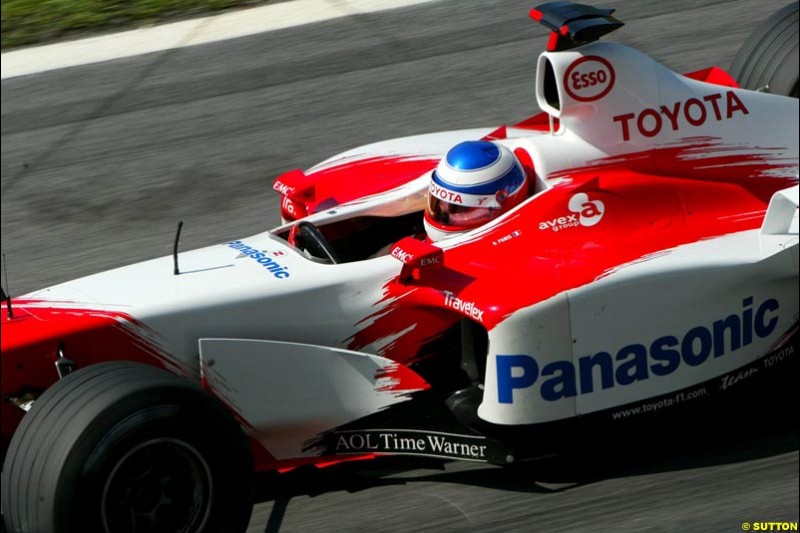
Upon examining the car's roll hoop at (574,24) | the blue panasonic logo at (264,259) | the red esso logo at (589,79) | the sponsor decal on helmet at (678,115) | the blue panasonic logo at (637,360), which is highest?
the car's roll hoop at (574,24)

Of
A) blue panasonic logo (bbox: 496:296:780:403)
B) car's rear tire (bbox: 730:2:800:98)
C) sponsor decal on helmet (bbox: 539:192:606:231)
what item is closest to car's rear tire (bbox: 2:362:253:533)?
blue panasonic logo (bbox: 496:296:780:403)

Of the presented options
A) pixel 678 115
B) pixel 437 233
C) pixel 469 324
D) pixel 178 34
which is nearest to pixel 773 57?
pixel 678 115

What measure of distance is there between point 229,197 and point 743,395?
3.91 meters

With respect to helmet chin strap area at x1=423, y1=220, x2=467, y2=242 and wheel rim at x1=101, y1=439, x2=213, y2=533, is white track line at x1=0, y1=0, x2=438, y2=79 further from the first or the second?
wheel rim at x1=101, y1=439, x2=213, y2=533

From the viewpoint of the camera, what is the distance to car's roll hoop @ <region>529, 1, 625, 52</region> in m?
5.55

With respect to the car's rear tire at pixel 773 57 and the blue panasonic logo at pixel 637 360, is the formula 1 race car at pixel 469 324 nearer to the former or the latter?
the blue panasonic logo at pixel 637 360

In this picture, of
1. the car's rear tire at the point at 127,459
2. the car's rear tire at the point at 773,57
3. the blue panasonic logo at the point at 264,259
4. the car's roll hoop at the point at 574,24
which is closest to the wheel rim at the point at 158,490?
the car's rear tire at the point at 127,459

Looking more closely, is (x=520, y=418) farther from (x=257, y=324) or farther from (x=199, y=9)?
(x=199, y=9)

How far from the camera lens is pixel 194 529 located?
15.3 feet

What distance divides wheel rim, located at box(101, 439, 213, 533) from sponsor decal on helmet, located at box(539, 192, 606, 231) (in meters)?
1.79

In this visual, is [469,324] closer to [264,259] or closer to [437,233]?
[437,233]

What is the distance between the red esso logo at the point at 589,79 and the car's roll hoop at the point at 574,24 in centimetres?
10

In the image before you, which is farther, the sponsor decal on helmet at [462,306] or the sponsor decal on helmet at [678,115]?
the sponsor decal on helmet at [678,115]

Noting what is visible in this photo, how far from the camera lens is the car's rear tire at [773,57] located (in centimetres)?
650
